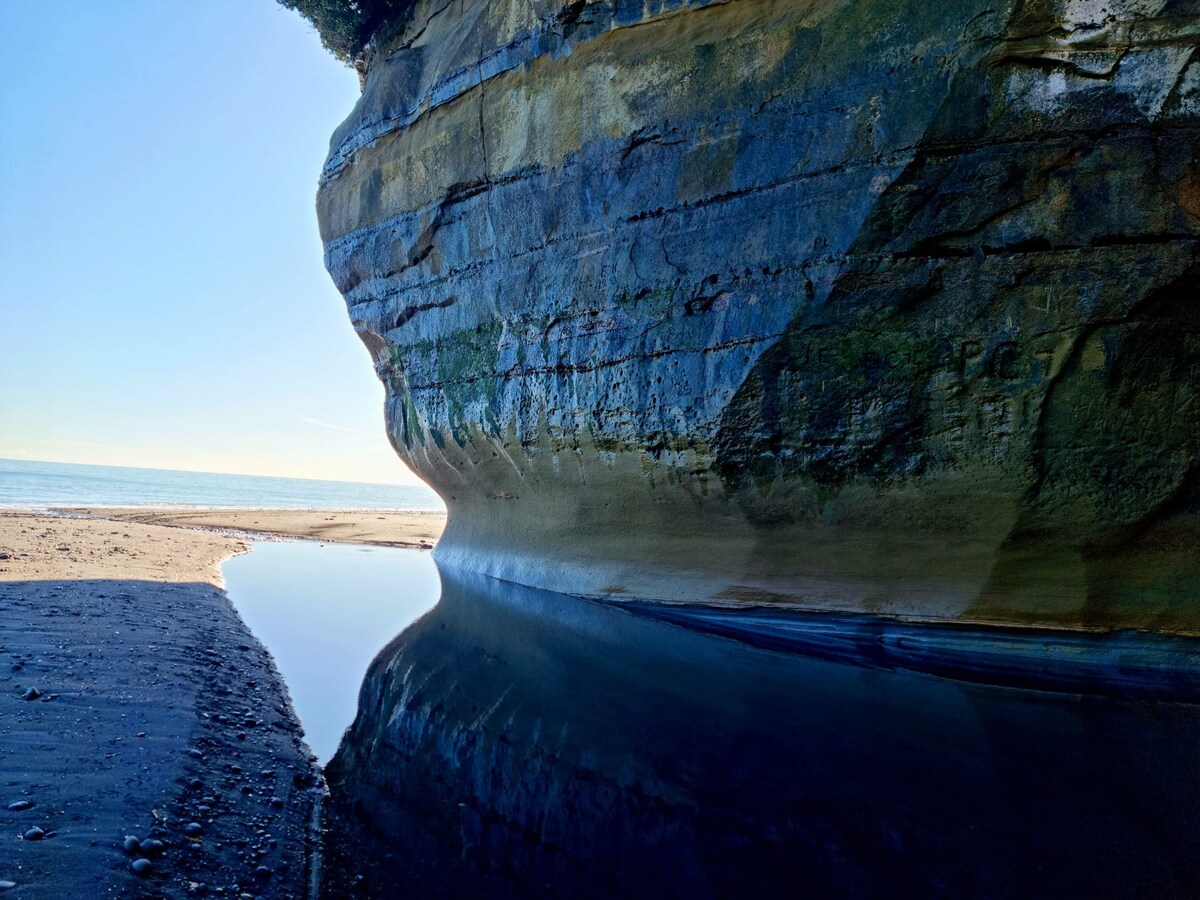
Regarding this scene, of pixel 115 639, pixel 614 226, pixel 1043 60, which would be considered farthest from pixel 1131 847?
pixel 614 226

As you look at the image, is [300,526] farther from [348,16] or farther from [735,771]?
[735,771]

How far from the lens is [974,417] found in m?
6.33

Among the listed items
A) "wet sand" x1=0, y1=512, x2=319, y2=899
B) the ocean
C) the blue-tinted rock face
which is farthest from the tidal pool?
the ocean

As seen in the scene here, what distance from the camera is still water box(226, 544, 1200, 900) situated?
8.55 ft

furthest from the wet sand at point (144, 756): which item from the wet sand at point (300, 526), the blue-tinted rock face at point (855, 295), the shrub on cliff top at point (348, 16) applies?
the wet sand at point (300, 526)

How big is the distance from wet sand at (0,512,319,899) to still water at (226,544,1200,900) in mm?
236

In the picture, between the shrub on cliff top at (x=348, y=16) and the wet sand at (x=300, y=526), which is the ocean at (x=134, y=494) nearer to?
the wet sand at (x=300, y=526)

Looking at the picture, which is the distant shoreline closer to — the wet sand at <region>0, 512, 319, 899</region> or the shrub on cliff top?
the shrub on cliff top

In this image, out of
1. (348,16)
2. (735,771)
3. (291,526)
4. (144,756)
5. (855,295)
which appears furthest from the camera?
(291,526)

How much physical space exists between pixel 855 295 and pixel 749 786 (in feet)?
15.2

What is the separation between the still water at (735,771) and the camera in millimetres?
2607

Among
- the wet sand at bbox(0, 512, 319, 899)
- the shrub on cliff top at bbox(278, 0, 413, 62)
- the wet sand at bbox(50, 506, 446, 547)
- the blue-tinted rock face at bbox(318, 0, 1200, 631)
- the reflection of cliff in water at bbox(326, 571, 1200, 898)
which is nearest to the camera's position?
the wet sand at bbox(0, 512, 319, 899)

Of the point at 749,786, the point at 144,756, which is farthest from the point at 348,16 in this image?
the point at 749,786

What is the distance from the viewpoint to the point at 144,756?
3297mm
